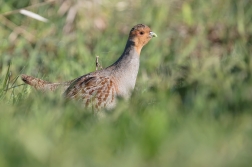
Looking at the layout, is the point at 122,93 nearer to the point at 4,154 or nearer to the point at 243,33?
the point at 4,154

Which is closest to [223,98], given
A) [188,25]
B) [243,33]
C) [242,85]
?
[242,85]

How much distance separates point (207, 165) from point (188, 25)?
6755 mm

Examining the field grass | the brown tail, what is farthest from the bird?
the field grass

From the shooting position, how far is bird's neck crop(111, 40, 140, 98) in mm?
5483

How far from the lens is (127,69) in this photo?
564 cm

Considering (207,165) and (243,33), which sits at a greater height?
(243,33)

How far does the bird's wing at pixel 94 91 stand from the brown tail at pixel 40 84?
0.22m

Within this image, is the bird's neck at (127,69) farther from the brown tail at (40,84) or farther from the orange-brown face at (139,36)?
the brown tail at (40,84)

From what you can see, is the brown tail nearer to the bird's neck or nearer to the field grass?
the field grass

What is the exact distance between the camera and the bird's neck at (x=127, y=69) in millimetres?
5483

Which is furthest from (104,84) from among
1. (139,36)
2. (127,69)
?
(139,36)

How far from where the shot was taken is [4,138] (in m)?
3.13

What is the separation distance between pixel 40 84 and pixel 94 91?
1.85 feet

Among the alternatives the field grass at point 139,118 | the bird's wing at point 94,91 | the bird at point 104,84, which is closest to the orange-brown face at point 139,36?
the bird at point 104,84
